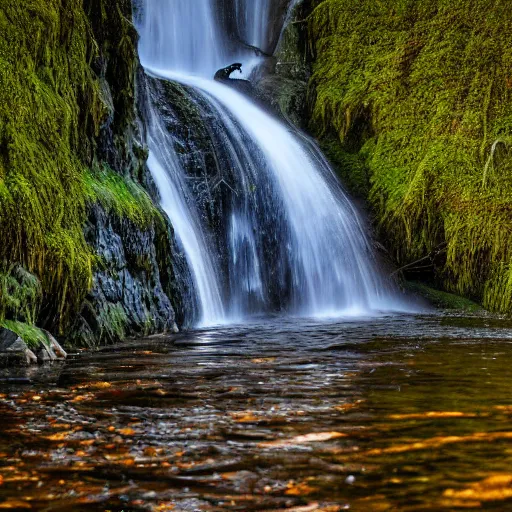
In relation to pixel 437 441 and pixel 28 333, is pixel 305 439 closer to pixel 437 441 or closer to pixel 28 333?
pixel 437 441

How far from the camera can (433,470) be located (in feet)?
6.58

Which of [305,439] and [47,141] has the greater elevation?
[47,141]

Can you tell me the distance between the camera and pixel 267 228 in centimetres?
1058

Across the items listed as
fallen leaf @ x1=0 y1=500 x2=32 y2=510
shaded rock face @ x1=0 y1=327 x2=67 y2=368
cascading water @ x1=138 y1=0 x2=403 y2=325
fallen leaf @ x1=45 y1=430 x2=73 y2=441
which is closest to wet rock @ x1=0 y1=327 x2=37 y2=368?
shaded rock face @ x1=0 y1=327 x2=67 y2=368

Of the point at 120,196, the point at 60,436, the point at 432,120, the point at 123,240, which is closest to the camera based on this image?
the point at 60,436

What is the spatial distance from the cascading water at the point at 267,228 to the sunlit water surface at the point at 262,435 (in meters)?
4.64

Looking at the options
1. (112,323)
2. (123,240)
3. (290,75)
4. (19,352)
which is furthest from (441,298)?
(19,352)

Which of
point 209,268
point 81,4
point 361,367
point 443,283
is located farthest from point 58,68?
point 443,283

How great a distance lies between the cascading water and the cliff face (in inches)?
48.1

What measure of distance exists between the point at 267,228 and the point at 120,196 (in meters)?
3.78

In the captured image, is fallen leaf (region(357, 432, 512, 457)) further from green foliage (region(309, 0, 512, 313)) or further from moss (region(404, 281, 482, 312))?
moss (region(404, 281, 482, 312))

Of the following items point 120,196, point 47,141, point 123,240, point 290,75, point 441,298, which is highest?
point 290,75

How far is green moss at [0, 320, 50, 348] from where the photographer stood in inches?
187

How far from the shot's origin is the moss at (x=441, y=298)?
10727 millimetres
